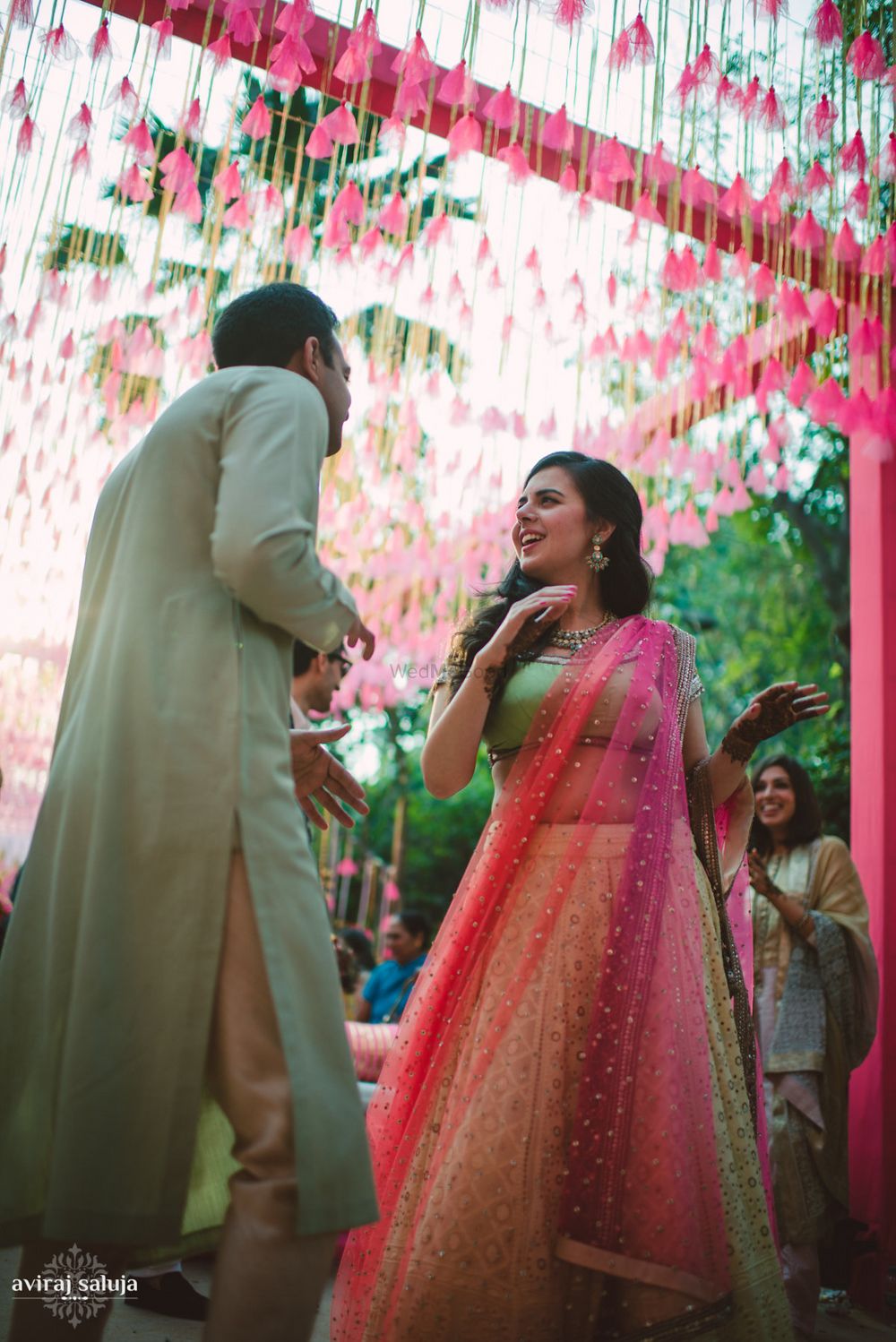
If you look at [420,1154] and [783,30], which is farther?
[783,30]

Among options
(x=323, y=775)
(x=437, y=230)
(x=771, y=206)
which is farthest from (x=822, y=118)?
(x=323, y=775)

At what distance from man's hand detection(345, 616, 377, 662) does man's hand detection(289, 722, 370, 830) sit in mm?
365

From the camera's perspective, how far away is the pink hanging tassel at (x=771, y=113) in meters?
3.41

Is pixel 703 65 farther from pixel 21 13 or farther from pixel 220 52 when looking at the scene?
pixel 21 13

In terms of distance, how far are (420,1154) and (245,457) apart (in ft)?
4.42

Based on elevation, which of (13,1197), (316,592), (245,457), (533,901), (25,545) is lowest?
(13,1197)

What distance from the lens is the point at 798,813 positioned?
4.19 metres

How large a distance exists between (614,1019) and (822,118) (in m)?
3.05

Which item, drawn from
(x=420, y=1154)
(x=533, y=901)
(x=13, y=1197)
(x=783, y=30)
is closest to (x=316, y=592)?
(x=13, y=1197)

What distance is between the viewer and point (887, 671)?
4.52m

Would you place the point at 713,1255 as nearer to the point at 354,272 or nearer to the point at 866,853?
the point at 866,853

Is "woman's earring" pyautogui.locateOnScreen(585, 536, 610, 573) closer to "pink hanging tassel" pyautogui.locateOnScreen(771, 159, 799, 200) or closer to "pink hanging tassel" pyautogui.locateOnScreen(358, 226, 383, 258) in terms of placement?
"pink hanging tassel" pyautogui.locateOnScreen(771, 159, 799, 200)

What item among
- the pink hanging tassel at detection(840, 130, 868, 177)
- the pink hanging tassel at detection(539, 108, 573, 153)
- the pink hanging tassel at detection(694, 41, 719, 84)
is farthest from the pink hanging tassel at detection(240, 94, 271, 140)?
the pink hanging tassel at detection(840, 130, 868, 177)

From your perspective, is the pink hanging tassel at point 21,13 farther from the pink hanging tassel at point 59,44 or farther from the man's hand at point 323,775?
the man's hand at point 323,775
